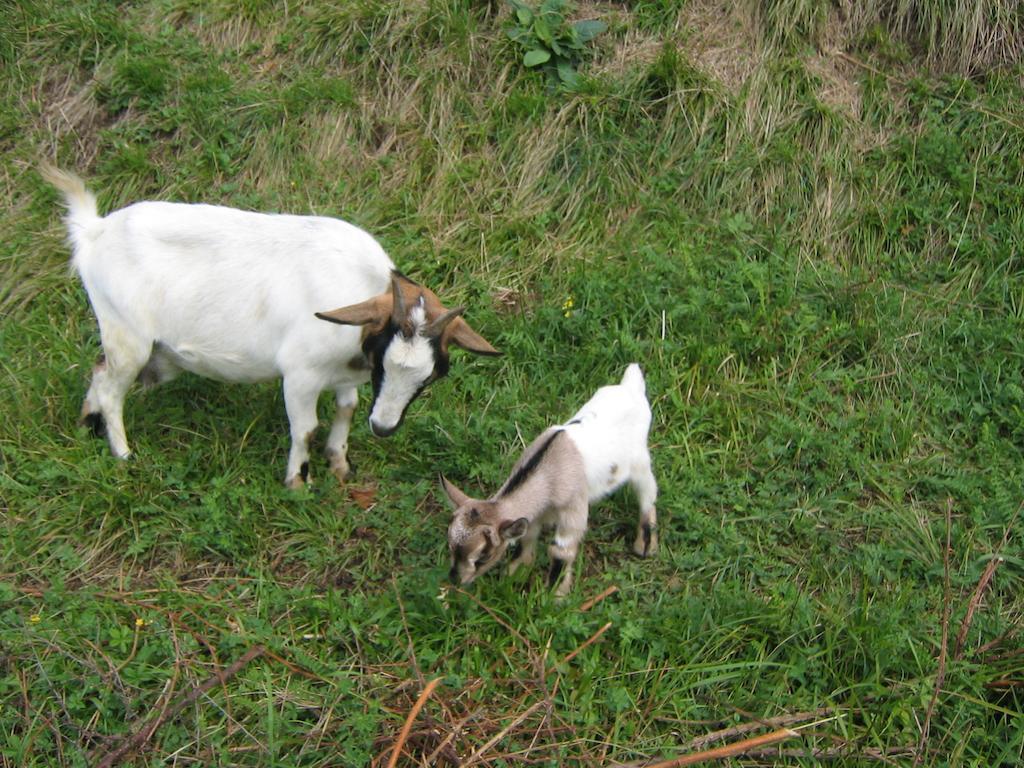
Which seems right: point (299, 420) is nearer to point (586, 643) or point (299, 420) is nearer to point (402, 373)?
point (402, 373)

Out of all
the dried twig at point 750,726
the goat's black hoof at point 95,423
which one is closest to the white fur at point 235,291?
the goat's black hoof at point 95,423

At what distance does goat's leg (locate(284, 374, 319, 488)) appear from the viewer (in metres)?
4.72

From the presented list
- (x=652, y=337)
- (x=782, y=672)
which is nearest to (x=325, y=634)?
(x=782, y=672)

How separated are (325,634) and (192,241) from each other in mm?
1912

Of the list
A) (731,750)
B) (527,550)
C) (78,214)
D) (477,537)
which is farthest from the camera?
(78,214)

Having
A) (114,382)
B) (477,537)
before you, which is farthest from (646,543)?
(114,382)

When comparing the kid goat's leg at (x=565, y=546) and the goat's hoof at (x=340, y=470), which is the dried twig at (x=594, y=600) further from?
the goat's hoof at (x=340, y=470)

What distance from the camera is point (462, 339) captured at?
445 cm

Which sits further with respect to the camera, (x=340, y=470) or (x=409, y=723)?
(x=340, y=470)

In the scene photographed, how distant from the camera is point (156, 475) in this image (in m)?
4.96

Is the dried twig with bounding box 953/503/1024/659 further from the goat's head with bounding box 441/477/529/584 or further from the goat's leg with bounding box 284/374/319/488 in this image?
the goat's leg with bounding box 284/374/319/488

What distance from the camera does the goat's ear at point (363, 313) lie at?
4258mm

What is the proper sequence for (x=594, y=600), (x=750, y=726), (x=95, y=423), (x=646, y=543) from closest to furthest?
(x=750, y=726) → (x=594, y=600) → (x=646, y=543) → (x=95, y=423)

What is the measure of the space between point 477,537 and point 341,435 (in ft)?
4.12
